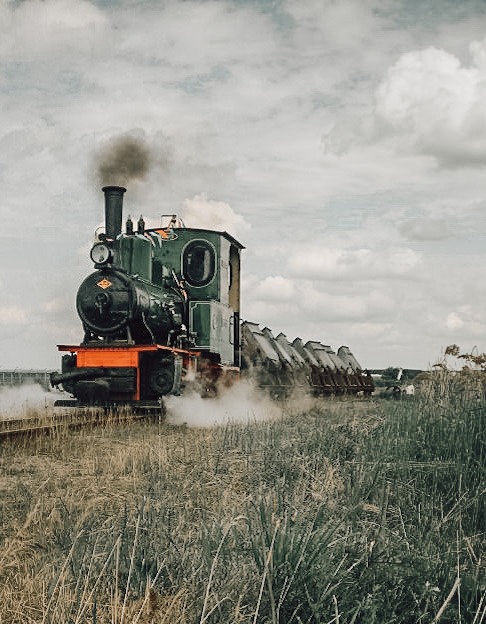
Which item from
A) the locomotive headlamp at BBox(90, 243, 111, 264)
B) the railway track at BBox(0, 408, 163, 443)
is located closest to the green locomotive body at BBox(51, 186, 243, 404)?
the locomotive headlamp at BBox(90, 243, 111, 264)

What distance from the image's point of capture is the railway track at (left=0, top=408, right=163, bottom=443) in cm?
939

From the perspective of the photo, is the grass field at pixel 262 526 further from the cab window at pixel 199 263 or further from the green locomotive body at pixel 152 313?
the cab window at pixel 199 263

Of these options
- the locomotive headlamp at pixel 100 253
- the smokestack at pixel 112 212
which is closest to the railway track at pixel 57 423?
the locomotive headlamp at pixel 100 253

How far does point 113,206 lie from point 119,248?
799mm

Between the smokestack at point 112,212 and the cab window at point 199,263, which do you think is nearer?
the smokestack at point 112,212

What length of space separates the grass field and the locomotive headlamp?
4703mm

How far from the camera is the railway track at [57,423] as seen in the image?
9.39 metres

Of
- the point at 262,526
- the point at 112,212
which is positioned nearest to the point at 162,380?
the point at 112,212

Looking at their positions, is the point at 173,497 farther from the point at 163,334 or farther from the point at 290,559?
the point at 163,334

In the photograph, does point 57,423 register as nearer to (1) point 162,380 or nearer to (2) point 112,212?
(1) point 162,380

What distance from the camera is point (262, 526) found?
3.20 m

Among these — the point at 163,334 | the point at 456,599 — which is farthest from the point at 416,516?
the point at 163,334

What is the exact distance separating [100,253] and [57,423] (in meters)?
2.94

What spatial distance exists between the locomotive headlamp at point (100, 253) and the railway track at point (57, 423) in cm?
247
